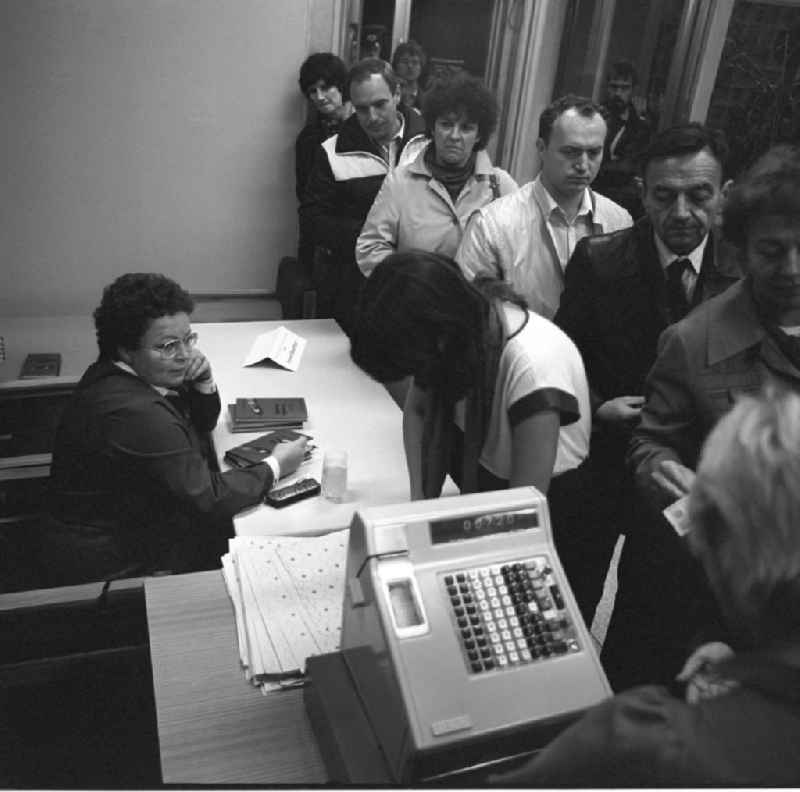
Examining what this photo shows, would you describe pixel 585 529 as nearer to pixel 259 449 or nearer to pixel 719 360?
pixel 719 360

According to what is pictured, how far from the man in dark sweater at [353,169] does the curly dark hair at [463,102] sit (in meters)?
0.24

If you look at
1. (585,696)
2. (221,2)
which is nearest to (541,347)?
(585,696)

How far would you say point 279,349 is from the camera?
7.80ft

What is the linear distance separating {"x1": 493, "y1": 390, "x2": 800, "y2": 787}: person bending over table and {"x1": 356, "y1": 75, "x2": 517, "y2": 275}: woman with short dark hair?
1.74m

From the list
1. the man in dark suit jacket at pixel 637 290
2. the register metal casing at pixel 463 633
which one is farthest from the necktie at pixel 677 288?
the register metal casing at pixel 463 633

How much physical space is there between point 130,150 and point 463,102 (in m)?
0.98

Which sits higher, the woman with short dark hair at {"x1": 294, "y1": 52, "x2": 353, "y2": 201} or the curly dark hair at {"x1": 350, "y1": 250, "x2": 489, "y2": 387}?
the woman with short dark hair at {"x1": 294, "y1": 52, "x2": 353, "y2": 201}

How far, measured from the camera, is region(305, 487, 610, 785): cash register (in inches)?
30.8

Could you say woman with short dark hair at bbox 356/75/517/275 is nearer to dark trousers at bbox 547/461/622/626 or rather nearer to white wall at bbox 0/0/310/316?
white wall at bbox 0/0/310/316

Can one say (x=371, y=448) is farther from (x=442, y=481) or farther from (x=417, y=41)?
(x=417, y=41)

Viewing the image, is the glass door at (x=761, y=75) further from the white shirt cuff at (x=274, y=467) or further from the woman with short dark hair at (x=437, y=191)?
the white shirt cuff at (x=274, y=467)

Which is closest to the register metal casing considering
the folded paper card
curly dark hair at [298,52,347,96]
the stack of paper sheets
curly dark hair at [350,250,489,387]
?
the stack of paper sheets

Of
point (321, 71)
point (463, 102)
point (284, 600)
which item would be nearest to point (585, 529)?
point (284, 600)

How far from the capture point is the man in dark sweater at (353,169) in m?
2.43
